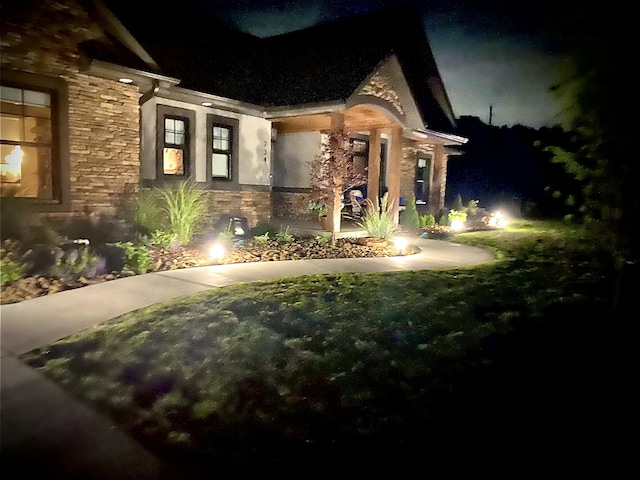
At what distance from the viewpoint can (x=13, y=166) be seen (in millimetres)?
11414

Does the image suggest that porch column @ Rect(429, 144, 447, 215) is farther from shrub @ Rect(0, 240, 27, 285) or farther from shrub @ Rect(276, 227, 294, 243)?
shrub @ Rect(0, 240, 27, 285)

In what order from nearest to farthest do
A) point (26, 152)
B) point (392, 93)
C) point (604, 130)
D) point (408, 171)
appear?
point (604, 130)
point (26, 152)
point (392, 93)
point (408, 171)

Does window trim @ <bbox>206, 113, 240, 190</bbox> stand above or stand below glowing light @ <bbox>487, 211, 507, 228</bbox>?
above

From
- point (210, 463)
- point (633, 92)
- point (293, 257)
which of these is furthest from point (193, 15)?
point (210, 463)

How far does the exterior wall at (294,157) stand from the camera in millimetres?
15555

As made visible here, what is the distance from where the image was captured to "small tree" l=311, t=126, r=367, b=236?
35.6 ft

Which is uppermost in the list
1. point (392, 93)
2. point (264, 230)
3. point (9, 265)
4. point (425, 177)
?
point (392, 93)

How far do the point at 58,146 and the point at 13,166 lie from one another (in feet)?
12.9

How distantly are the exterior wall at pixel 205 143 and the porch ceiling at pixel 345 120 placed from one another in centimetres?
67

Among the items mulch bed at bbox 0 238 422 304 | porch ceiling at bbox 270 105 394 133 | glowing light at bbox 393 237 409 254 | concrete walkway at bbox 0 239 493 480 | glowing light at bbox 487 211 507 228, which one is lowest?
concrete walkway at bbox 0 239 493 480

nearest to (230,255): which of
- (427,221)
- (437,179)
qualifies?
(427,221)

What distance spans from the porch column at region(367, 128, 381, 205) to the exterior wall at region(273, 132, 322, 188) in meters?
1.86

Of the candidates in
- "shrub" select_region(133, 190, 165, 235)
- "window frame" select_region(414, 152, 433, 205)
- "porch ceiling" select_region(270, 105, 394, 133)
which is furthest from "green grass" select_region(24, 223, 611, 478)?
"window frame" select_region(414, 152, 433, 205)

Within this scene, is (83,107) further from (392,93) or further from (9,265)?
(392,93)
